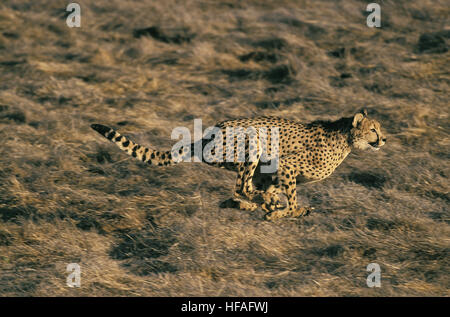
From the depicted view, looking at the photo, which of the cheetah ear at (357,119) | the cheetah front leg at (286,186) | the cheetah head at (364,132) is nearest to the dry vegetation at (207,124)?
the cheetah front leg at (286,186)

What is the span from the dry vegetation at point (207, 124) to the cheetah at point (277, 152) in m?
0.18

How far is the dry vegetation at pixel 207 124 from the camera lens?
4.29m

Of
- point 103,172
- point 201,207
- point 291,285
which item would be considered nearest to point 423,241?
point 291,285

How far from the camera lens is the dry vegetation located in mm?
4285

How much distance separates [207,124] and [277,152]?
1700 mm

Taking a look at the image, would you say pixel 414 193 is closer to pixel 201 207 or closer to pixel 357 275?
pixel 357 275

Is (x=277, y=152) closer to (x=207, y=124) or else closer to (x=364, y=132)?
(x=364, y=132)

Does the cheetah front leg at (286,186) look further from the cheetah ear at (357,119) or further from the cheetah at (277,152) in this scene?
the cheetah ear at (357,119)

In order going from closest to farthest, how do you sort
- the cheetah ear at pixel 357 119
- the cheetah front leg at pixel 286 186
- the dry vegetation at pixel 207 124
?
1. the dry vegetation at pixel 207 124
2. the cheetah front leg at pixel 286 186
3. the cheetah ear at pixel 357 119

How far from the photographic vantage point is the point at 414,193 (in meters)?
5.07

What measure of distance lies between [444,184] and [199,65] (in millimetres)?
3248

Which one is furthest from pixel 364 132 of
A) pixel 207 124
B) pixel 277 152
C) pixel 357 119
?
pixel 207 124

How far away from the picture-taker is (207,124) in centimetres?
615

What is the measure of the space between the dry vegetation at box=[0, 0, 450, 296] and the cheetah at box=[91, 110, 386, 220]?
18 cm
